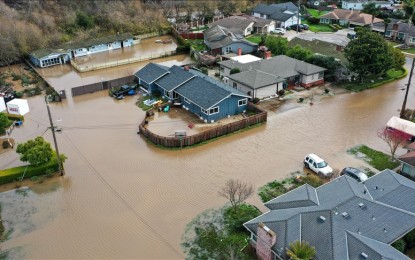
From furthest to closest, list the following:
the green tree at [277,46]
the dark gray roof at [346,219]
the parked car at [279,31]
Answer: the parked car at [279,31] < the green tree at [277,46] < the dark gray roof at [346,219]

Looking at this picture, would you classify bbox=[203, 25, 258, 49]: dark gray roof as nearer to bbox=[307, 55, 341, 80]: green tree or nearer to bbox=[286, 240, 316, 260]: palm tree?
bbox=[307, 55, 341, 80]: green tree

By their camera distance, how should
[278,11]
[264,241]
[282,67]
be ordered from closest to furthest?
1. [264,241]
2. [282,67]
3. [278,11]

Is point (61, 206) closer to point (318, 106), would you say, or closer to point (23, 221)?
point (23, 221)

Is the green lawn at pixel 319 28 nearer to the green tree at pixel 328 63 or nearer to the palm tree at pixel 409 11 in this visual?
the palm tree at pixel 409 11

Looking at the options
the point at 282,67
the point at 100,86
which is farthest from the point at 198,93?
the point at 100,86

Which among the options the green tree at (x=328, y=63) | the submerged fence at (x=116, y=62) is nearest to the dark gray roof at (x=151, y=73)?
the submerged fence at (x=116, y=62)

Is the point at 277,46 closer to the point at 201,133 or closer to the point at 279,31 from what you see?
the point at 279,31

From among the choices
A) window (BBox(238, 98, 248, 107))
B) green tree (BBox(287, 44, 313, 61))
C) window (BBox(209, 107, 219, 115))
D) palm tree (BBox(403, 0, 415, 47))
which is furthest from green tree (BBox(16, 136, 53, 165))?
palm tree (BBox(403, 0, 415, 47))
